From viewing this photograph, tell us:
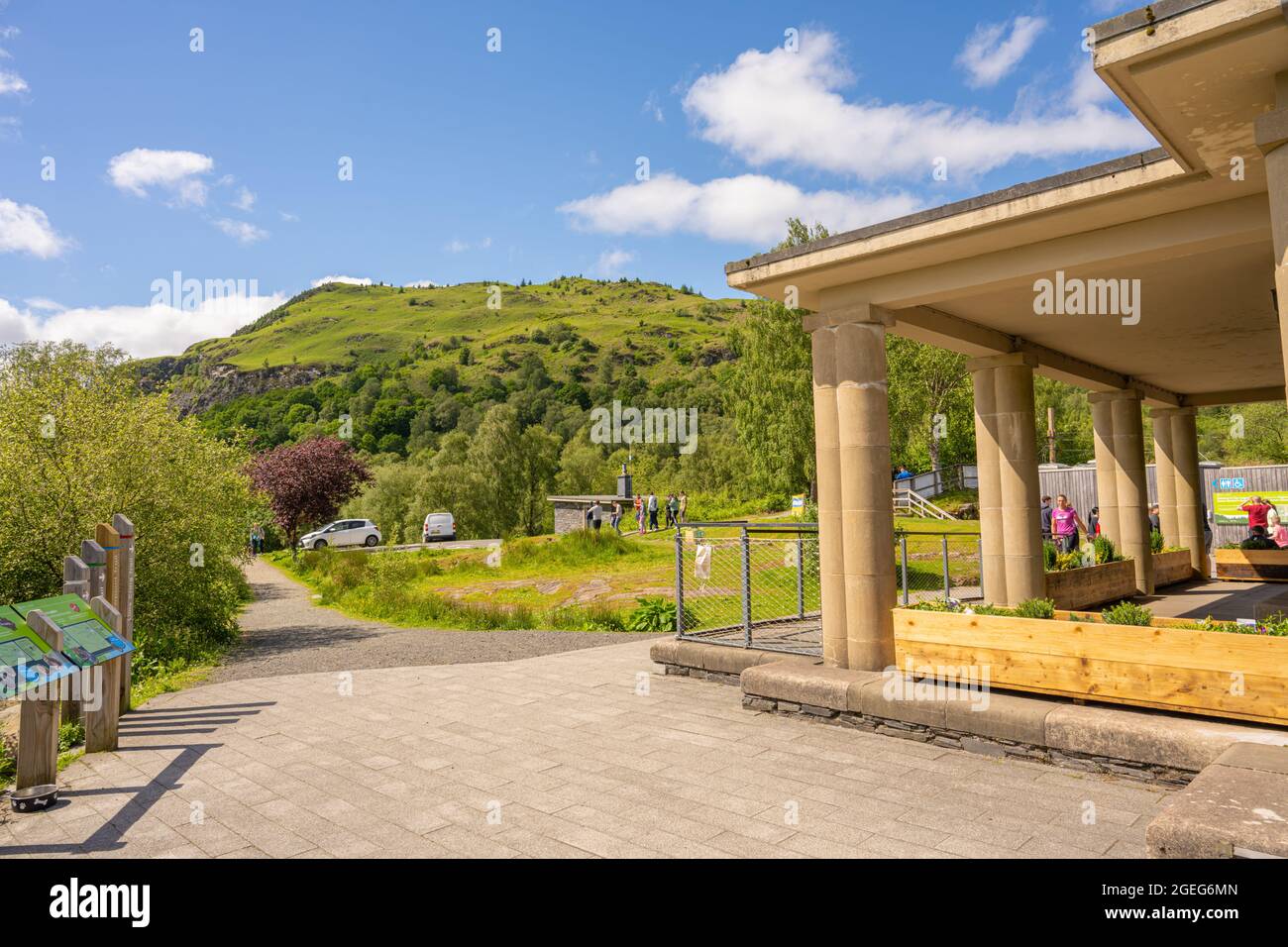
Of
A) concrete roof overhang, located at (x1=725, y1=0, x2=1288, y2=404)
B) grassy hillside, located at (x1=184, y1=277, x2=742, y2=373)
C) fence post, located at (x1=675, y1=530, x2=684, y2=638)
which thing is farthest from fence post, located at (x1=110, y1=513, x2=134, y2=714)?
grassy hillside, located at (x1=184, y1=277, x2=742, y2=373)

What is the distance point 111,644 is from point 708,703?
16.8 ft

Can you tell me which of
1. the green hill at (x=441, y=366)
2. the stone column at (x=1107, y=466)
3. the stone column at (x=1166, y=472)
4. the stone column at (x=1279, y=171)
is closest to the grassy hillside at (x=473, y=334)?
the green hill at (x=441, y=366)

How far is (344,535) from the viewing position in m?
40.0

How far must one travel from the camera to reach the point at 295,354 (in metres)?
161

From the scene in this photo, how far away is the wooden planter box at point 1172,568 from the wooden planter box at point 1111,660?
34.8 feet

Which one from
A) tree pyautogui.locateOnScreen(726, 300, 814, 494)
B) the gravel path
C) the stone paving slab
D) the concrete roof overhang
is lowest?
the gravel path

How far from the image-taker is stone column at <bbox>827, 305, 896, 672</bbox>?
7.06 meters

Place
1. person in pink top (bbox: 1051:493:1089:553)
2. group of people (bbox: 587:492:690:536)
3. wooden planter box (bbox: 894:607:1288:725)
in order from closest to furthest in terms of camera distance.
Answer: wooden planter box (bbox: 894:607:1288:725), person in pink top (bbox: 1051:493:1089:553), group of people (bbox: 587:492:690:536)

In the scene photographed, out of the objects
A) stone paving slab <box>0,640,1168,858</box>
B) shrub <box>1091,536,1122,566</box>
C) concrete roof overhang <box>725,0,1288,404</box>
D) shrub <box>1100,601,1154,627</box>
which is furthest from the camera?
shrub <box>1091,536,1122,566</box>

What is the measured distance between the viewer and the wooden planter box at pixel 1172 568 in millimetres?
14727

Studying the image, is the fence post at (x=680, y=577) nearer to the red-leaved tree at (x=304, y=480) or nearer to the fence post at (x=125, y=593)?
the fence post at (x=125, y=593)

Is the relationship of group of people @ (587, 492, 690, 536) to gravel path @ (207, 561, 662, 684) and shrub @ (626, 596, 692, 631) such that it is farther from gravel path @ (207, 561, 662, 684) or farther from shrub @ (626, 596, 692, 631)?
shrub @ (626, 596, 692, 631)

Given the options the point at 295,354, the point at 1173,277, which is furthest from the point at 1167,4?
the point at 295,354

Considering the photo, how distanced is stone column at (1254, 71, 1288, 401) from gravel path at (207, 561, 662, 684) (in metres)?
9.21
